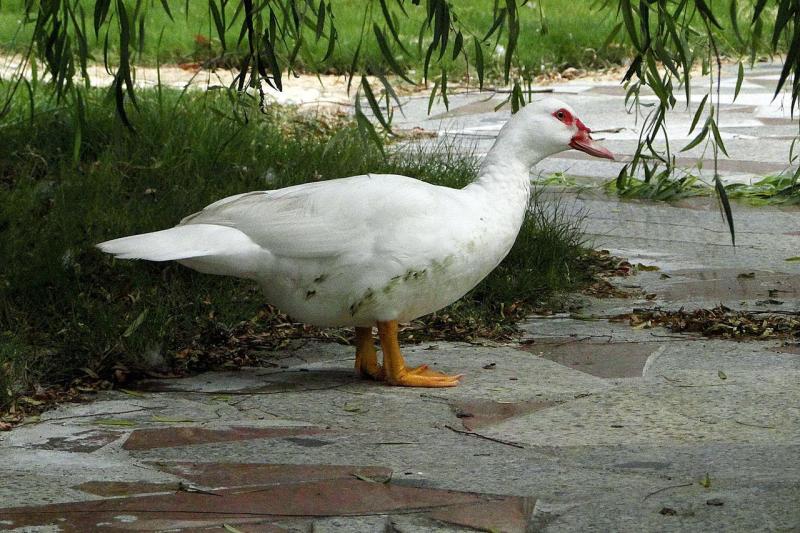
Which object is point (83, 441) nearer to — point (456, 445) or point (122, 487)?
point (122, 487)

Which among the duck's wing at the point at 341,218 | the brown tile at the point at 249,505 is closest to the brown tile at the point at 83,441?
the brown tile at the point at 249,505

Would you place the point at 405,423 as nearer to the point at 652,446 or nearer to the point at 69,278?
the point at 652,446

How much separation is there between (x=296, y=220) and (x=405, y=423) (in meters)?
0.72

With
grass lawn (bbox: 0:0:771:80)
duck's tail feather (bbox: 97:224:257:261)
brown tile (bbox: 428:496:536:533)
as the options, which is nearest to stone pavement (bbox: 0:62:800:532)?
brown tile (bbox: 428:496:536:533)

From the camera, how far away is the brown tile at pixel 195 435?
3.01 meters

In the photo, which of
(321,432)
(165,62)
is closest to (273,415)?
(321,432)

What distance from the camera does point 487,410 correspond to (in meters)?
3.33

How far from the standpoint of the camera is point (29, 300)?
402 centimetres

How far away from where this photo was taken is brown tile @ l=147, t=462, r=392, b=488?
2.70 meters

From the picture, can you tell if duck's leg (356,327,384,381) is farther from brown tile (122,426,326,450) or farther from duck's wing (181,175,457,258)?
brown tile (122,426,326,450)

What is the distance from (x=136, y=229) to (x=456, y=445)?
188 centimetres

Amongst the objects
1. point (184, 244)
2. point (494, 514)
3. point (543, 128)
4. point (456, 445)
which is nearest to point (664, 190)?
point (543, 128)

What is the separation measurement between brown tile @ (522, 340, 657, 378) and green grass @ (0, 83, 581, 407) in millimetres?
402

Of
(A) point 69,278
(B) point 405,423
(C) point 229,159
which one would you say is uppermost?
(C) point 229,159
